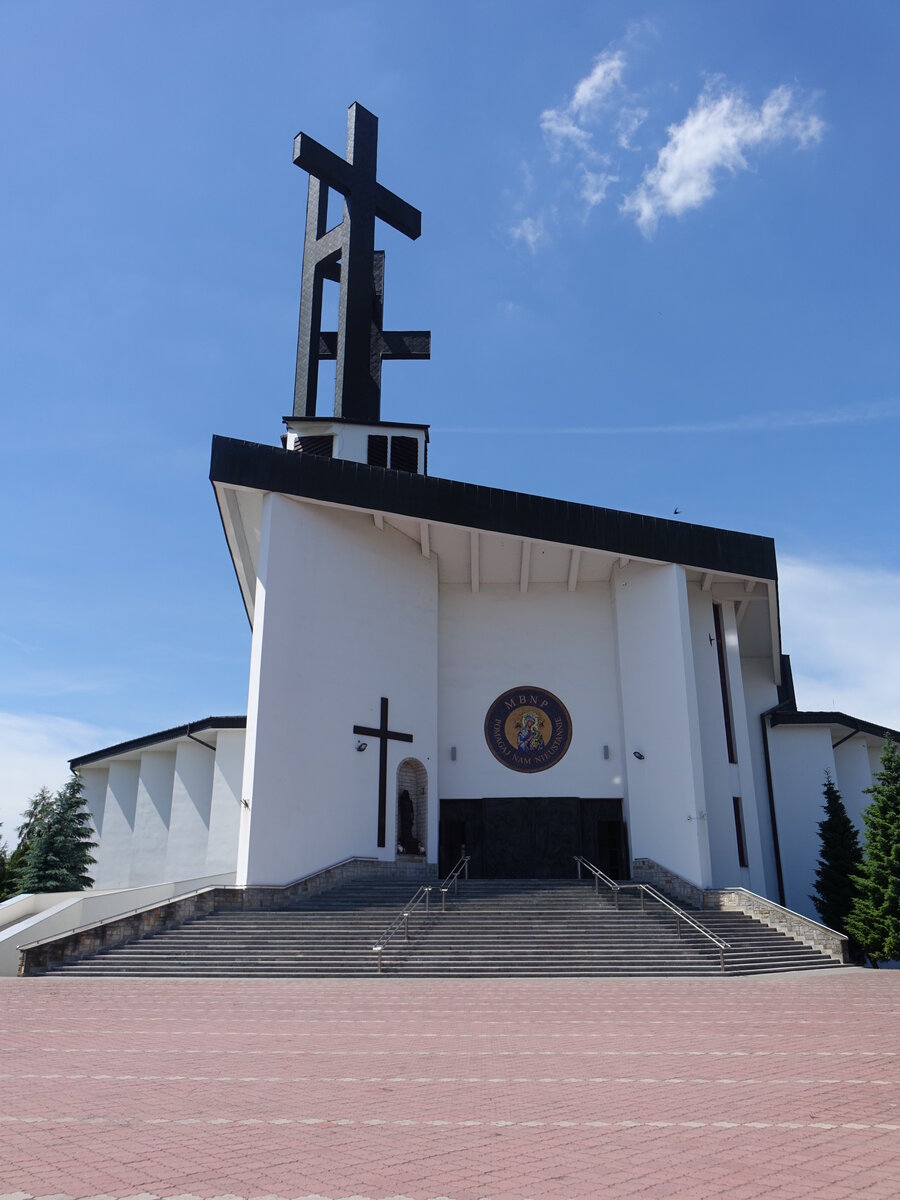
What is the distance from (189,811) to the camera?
2325 cm

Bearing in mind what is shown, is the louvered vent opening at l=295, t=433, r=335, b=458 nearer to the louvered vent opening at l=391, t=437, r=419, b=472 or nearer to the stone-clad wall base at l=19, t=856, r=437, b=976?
the louvered vent opening at l=391, t=437, r=419, b=472

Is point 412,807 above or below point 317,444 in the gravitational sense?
below

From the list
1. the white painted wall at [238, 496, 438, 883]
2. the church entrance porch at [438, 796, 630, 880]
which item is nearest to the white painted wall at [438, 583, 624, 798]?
the church entrance porch at [438, 796, 630, 880]

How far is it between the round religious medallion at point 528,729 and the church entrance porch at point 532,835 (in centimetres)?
86

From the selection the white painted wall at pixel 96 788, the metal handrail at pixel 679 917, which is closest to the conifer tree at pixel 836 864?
the metal handrail at pixel 679 917

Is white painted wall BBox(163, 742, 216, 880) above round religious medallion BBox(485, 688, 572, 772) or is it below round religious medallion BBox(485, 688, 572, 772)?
below

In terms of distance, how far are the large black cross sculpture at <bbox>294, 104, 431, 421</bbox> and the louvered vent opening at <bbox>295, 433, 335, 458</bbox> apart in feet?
2.37

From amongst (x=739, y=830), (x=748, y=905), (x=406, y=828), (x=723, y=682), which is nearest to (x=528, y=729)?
(x=406, y=828)

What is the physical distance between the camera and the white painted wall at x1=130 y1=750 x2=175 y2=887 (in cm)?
2388

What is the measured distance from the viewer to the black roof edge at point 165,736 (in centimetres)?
2245

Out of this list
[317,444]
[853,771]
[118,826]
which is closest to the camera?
[317,444]

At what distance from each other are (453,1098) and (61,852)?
18631 millimetres

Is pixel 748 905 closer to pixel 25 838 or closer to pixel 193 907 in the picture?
pixel 193 907

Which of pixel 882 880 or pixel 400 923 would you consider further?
pixel 882 880
